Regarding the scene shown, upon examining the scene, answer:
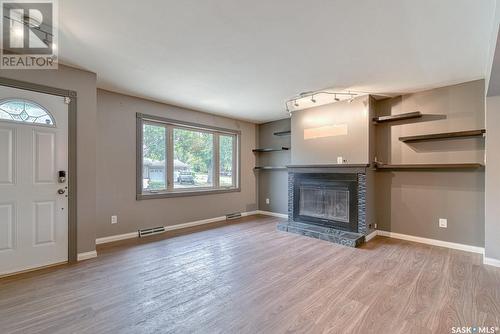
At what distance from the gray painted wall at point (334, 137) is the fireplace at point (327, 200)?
0.34 metres

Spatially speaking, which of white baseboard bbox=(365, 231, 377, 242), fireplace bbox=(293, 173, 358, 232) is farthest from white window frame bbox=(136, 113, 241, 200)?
white baseboard bbox=(365, 231, 377, 242)

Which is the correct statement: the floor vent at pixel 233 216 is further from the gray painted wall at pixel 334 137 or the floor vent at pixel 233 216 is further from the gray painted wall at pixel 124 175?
the gray painted wall at pixel 334 137

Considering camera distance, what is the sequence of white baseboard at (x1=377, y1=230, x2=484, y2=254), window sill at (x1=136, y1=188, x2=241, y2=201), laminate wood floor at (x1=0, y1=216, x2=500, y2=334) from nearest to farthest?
laminate wood floor at (x1=0, y1=216, x2=500, y2=334) < white baseboard at (x1=377, y1=230, x2=484, y2=254) < window sill at (x1=136, y1=188, x2=241, y2=201)

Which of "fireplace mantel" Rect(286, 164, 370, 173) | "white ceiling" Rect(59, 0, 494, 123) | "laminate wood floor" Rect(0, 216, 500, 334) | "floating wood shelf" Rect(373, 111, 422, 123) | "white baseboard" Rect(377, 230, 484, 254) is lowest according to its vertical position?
"laminate wood floor" Rect(0, 216, 500, 334)

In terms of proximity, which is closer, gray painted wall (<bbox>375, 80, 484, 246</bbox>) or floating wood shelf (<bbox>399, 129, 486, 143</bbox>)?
floating wood shelf (<bbox>399, 129, 486, 143</bbox>)

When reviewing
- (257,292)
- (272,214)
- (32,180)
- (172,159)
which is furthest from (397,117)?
(32,180)

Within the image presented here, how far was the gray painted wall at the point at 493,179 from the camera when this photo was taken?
292cm

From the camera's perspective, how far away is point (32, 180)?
2805 millimetres

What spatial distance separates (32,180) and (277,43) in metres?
3.26

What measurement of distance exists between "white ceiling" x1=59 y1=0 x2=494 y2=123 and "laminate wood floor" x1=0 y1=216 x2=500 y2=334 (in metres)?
2.51

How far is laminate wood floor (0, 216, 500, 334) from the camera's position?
1852 millimetres

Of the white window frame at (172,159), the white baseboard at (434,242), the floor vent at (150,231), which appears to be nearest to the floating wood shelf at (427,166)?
the white baseboard at (434,242)

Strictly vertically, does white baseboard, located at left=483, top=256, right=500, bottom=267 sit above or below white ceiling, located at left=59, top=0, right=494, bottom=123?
below

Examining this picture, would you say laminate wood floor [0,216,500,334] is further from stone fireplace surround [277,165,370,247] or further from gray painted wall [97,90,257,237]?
gray painted wall [97,90,257,237]
